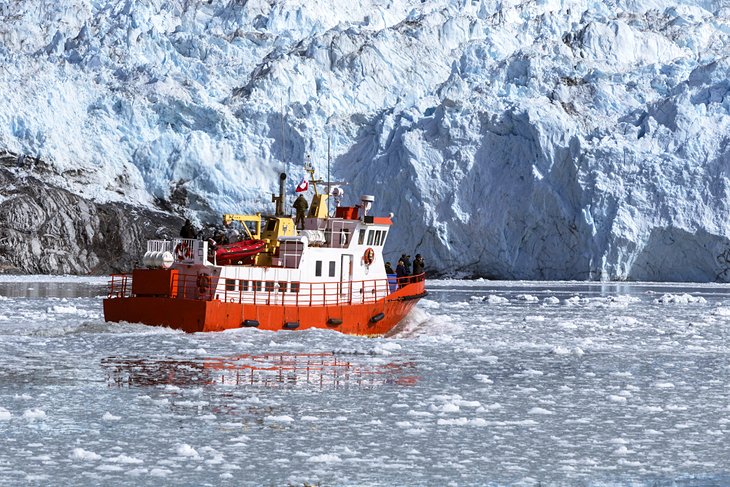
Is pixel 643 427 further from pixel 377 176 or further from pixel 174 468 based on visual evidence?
pixel 377 176

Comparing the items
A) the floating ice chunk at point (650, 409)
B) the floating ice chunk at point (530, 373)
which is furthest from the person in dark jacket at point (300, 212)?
the floating ice chunk at point (650, 409)

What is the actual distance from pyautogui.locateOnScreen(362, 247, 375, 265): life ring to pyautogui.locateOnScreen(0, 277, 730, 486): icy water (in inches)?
97.5

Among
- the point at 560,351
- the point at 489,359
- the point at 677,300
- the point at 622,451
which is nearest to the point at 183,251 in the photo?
the point at 489,359

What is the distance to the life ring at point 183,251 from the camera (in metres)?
19.4

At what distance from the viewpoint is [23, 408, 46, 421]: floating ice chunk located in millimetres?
9453

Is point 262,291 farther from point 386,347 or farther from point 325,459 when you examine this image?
point 325,459

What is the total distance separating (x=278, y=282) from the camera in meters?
19.0

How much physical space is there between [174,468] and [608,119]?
42.5 m

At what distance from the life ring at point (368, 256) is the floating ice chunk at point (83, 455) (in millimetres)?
12842

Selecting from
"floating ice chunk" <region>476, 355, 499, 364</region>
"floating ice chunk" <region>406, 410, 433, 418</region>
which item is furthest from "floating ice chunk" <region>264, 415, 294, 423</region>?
"floating ice chunk" <region>476, 355, 499, 364</region>

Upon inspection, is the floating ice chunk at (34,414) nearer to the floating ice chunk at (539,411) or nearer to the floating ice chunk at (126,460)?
the floating ice chunk at (126,460)

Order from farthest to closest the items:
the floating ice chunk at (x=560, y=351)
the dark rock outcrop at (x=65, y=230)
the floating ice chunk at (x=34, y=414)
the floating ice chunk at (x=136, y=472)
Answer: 1. the dark rock outcrop at (x=65, y=230)
2. the floating ice chunk at (x=560, y=351)
3. the floating ice chunk at (x=34, y=414)
4. the floating ice chunk at (x=136, y=472)

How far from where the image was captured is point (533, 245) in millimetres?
45094

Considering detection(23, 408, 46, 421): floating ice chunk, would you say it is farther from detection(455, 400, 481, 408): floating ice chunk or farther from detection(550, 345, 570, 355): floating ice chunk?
detection(550, 345, 570, 355): floating ice chunk
